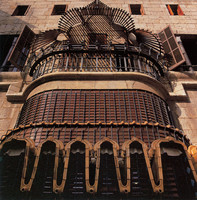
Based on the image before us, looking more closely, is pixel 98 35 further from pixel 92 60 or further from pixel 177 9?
pixel 177 9

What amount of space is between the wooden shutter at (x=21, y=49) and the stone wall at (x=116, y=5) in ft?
6.59

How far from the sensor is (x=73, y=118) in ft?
20.5

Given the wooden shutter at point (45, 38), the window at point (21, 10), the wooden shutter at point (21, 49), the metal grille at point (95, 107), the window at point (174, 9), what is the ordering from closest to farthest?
the metal grille at point (95, 107)
the wooden shutter at point (21, 49)
the wooden shutter at point (45, 38)
the window at point (174, 9)
the window at point (21, 10)

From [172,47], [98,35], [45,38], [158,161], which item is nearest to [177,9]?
→ [172,47]

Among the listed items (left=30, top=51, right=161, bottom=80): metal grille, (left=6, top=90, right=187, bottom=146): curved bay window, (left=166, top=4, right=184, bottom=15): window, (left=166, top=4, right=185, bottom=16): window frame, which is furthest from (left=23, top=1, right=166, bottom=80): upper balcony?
(left=166, top=4, right=184, bottom=15): window

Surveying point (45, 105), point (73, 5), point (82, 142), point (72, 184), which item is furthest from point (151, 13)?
point (72, 184)

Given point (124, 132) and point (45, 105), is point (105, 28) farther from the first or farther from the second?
point (124, 132)

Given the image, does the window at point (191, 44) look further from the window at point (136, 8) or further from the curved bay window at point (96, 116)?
the curved bay window at point (96, 116)

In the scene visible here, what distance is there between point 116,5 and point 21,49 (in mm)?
9346

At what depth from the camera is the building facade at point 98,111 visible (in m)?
4.25

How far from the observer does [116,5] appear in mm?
15047

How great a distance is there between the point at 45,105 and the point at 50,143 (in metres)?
2.48

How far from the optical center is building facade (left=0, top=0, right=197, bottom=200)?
4.25 meters

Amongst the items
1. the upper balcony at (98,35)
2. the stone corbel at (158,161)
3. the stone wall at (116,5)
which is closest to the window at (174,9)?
the stone wall at (116,5)
